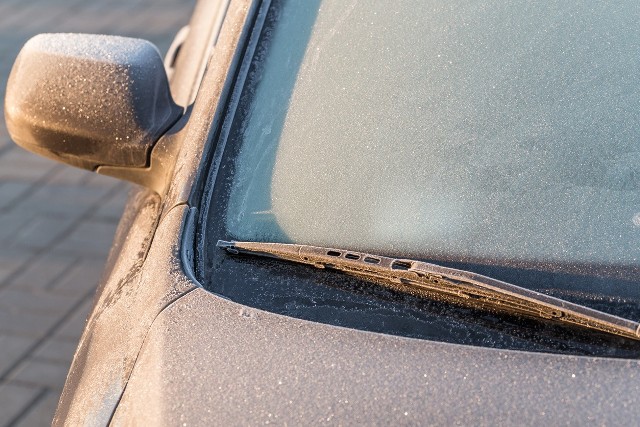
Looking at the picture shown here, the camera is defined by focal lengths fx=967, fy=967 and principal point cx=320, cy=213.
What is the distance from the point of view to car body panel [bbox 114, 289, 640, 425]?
1263mm

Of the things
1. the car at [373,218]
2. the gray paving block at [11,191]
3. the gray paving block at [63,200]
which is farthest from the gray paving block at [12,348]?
the car at [373,218]

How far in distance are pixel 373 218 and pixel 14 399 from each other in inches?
78.9

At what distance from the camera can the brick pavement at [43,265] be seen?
325cm

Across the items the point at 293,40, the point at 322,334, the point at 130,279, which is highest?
the point at 293,40

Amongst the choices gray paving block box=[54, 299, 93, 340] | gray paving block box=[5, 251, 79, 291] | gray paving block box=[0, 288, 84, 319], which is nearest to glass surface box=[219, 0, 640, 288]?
gray paving block box=[54, 299, 93, 340]

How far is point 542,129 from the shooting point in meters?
1.59

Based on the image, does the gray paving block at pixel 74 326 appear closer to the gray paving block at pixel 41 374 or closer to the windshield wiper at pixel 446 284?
the gray paving block at pixel 41 374

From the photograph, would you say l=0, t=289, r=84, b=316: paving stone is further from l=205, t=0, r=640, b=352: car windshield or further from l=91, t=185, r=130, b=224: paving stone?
l=205, t=0, r=640, b=352: car windshield

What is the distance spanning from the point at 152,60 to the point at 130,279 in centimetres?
49

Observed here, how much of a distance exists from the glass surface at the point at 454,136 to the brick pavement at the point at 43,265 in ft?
5.80

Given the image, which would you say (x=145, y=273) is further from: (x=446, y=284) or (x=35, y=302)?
(x=35, y=302)

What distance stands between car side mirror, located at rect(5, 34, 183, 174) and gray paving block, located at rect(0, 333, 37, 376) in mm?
1506

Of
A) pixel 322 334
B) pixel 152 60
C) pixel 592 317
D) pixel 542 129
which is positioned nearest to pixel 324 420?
pixel 322 334

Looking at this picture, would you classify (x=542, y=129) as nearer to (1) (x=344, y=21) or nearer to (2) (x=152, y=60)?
(1) (x=344, y=21)
